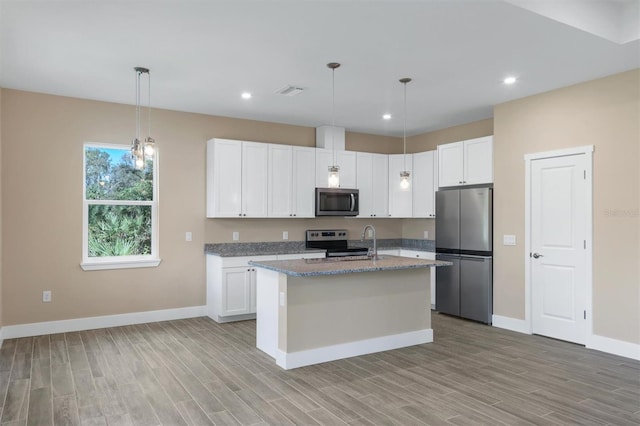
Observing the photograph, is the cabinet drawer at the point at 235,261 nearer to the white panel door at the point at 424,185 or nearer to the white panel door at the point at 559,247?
the white panel door at the point at 424,185

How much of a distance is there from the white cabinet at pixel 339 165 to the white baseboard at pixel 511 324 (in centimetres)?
284

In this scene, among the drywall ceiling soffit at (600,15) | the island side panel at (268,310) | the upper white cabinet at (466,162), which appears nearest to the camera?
the drywall ceiling soffit at (600,15)

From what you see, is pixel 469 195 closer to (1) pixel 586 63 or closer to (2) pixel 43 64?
(1) pixel 586 63

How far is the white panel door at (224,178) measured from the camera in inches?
226

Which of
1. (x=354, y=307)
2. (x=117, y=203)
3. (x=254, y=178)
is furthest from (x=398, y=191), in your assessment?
(x=117, y=203)

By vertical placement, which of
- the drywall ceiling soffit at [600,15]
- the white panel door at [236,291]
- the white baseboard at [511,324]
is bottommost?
the white baseboard at [511,324]

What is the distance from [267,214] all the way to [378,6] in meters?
3.69

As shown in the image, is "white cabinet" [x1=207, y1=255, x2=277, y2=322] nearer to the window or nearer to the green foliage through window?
the window

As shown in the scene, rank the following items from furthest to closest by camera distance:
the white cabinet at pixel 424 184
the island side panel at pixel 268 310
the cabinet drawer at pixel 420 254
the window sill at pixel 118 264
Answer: the white cabinet at pixel 424 184 → the cabinet drawer at pixel 420 254 → the window sill at pixel 118 264 → the island side panel at pixel 268 310

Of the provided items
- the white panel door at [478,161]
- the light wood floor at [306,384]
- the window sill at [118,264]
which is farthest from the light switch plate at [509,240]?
the window sill at [118,264]

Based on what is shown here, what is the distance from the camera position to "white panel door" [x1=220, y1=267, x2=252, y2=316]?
552cm

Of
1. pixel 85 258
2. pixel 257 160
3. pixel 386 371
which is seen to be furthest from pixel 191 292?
pixel 386 371

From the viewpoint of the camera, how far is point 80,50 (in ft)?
12.1

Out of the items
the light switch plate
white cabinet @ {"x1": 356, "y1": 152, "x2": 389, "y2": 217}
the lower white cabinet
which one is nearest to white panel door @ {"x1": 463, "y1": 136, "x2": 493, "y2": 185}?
the light switch plate
